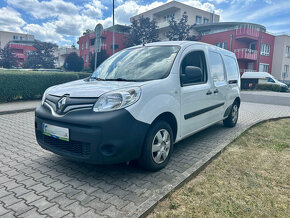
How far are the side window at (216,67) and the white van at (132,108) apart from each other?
0.91ft

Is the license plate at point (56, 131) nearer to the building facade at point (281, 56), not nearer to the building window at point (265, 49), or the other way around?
the building window at point (265, 49)

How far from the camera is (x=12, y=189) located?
8.54 feet

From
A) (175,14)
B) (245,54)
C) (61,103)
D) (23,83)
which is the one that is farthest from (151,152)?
(175,14)

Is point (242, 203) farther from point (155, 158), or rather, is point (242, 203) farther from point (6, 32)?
point (6, 32)

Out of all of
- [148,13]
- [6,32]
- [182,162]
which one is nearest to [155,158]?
[182,162]

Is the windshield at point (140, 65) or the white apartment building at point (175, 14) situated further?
the white apartment building at point (175, 14)

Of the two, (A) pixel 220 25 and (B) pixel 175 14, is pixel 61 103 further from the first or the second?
(B) pixel 175 14

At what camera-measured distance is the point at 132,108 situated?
260 centimetres

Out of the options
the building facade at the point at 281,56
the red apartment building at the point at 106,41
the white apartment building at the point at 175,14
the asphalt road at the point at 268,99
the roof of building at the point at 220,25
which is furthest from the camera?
the red apartment building at the point at 106,41

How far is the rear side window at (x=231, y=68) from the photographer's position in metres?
5.35

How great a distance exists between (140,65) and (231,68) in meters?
3.12

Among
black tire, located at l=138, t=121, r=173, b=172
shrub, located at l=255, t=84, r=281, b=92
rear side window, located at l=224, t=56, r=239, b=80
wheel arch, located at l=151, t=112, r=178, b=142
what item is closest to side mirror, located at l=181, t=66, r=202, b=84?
wheel arch, located at l=151, t=112, r=178, b=142

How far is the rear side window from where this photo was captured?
211 inches

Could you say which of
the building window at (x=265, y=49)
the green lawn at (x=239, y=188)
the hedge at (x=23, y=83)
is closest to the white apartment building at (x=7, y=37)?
the building window at (x=265, y=49)
